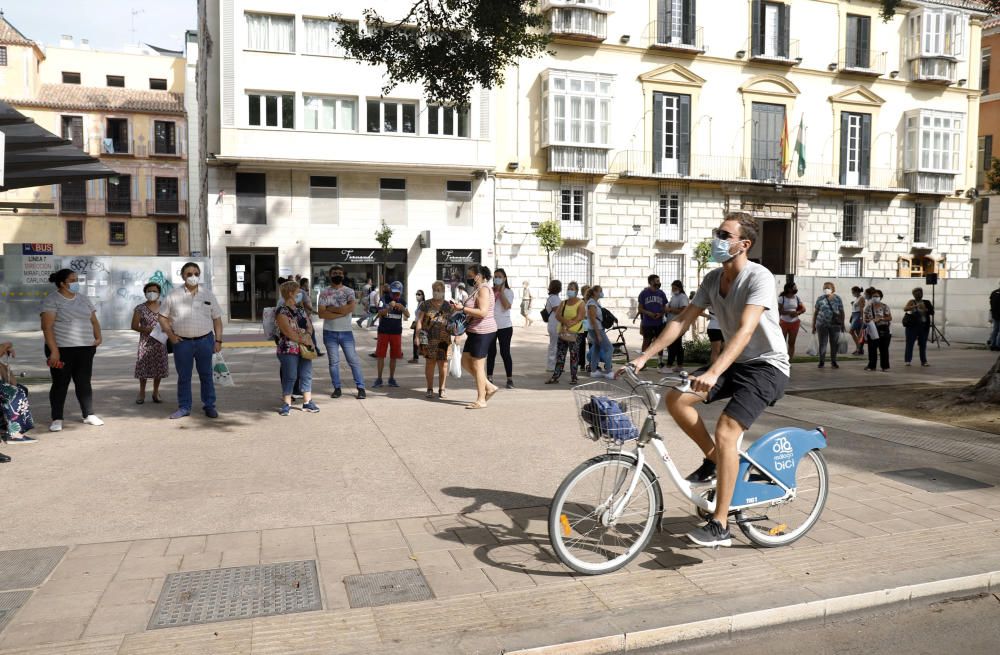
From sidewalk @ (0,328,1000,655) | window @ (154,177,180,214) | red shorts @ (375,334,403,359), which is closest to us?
sidewalk @ (0,328,1000,655)

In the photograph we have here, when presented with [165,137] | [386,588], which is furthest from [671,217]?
[165,137]

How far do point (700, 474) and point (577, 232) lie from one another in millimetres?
27171

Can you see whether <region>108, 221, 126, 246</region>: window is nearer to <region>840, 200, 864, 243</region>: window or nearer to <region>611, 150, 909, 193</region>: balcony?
<region>611, 150, 909, 193</region>: balcony

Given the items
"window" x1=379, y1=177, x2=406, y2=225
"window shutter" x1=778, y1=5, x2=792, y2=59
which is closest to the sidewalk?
"window" x1=379, y1=177, x2=406, y2=225

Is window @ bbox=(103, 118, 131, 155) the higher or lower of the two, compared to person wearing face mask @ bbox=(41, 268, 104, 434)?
higher

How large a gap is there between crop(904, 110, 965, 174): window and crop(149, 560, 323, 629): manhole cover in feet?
125

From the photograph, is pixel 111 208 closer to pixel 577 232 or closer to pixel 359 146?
pixel 359 146

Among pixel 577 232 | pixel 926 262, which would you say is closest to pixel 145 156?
pixel 577 232

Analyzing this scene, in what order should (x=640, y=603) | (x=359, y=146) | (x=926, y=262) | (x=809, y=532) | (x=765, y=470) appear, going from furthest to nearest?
(x=926, y=262)
(x=359, y=146)
(x=809, y=532)
(x=765, y=470)
(x=640, y=603)

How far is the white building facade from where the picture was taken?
89.2ft

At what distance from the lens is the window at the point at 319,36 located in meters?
27.7

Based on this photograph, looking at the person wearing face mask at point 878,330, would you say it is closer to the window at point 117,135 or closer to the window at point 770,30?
the window at point 770,30

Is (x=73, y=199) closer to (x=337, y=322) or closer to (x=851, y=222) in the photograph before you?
(x=851, y=222)

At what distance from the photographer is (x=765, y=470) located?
470 cm
